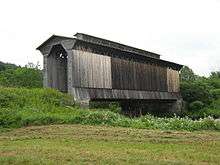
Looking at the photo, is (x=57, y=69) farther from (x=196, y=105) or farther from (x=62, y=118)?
(x=196, y=105)

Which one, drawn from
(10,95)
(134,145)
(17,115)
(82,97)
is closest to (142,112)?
(82,97)

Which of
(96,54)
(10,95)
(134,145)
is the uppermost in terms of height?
(96,54)

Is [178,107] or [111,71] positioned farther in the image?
[178,107]

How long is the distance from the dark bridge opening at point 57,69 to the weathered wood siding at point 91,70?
132 inches

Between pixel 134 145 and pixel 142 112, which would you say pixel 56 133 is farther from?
pixel 142 112

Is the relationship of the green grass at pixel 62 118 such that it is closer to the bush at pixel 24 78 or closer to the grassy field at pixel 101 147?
the grassy field at pixel 101 147

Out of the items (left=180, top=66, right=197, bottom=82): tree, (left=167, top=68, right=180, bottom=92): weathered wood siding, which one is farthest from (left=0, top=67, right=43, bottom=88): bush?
(left=180, top=66, right=197, bottom=82): tree

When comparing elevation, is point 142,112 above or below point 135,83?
below

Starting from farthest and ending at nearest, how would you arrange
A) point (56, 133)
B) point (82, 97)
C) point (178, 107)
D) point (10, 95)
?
point (178, 107)
point (82, 97)
point (10, 95)
point (56, 133)

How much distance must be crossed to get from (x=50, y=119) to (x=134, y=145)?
9318 millimetres

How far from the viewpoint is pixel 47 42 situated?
120ft

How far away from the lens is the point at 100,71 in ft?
121

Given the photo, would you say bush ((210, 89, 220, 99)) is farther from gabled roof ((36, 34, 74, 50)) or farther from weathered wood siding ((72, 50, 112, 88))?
gabled roof ((36, 34, 74, 50))

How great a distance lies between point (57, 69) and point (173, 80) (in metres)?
18.6
